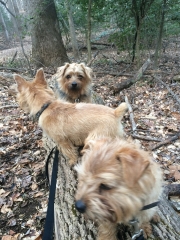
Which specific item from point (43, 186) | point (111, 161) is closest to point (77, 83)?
point (43, 186)

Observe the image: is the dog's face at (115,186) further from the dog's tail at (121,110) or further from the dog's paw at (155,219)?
the dog's tail at (121,110)

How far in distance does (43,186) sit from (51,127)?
123 cm

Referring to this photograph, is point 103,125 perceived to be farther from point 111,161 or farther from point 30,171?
point 30,171

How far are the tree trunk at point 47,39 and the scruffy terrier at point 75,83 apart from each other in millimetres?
5623

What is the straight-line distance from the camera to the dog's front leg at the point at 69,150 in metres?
3.67

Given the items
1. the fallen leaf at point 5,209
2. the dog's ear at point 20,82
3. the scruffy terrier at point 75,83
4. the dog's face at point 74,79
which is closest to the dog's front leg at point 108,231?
the fallen leaf at point 5,209

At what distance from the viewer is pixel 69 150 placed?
3783mm

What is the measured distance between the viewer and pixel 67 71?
6.14m

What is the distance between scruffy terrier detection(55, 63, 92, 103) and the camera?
6.10 metres

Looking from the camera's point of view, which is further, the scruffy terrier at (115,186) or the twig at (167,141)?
the twig at (167,141)

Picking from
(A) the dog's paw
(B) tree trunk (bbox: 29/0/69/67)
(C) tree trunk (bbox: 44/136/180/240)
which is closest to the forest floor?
(C) tree trunk (bbox: 44/136/180/240)

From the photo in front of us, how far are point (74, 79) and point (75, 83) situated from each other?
0.16m

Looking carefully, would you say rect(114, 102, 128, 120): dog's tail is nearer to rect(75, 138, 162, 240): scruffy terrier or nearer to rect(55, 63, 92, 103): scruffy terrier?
rect(75, 138, 162, 240): scruffy terrier

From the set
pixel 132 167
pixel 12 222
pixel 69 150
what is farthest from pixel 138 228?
pixel 12 222
